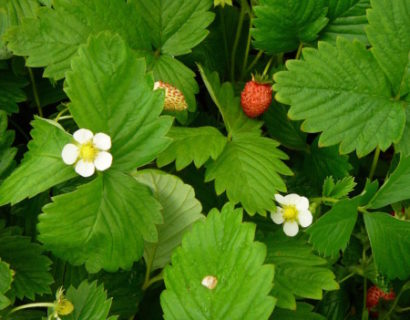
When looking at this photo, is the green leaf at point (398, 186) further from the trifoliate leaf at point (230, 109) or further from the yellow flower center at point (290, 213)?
the trifoliate leaf at point (230, 109)

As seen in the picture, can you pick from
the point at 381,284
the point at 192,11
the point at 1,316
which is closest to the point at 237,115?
the point at 192,11

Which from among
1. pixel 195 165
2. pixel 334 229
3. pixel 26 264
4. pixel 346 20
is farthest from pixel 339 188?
pixel 26 264

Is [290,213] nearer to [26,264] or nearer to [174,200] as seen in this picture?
[174,200]

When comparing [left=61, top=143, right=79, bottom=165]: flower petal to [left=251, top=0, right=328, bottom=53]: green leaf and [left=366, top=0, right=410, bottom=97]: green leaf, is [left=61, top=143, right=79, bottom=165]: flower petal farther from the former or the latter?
[left=366, top=0, right=410, bottom=97]: green leaf

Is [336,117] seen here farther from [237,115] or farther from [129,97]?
[129,97]

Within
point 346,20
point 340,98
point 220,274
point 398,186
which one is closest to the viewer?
point 220,274
